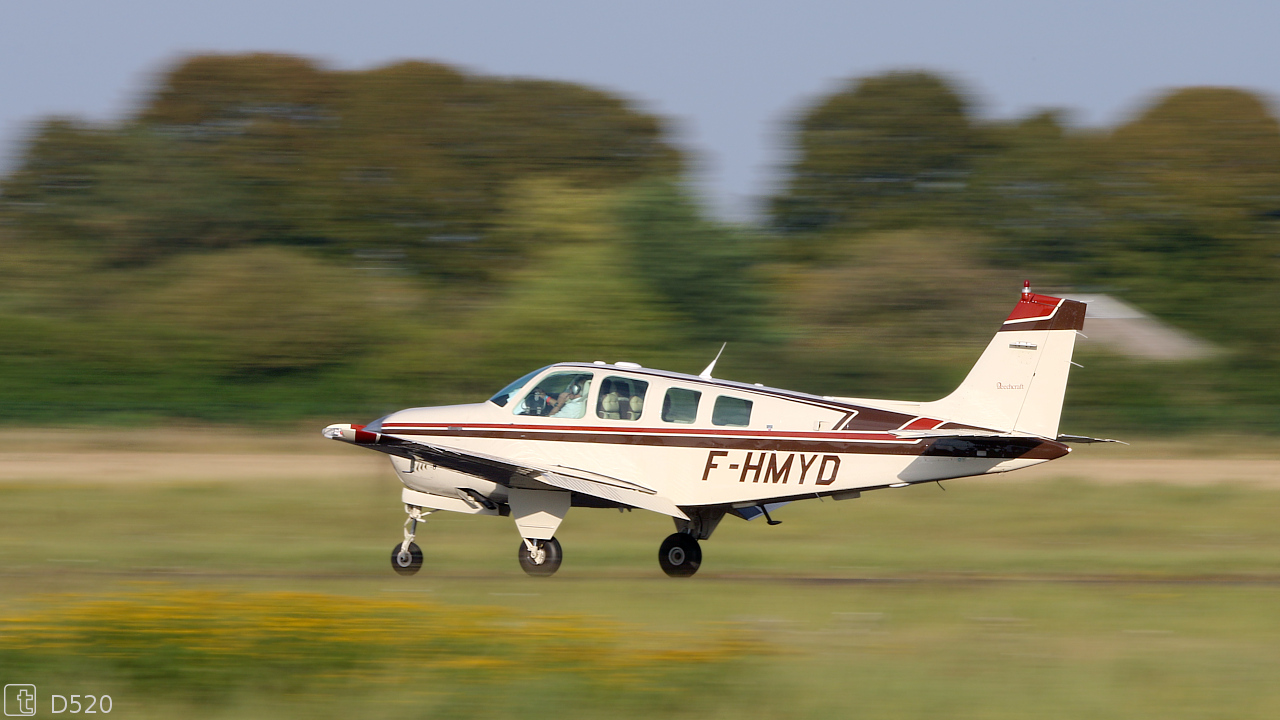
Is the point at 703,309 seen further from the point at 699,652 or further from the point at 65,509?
the point at 699,652

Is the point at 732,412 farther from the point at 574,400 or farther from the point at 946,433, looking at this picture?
the point at 946,433

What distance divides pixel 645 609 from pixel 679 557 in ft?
7.52

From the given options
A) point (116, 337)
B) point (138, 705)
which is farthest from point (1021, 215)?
point (138, 705)

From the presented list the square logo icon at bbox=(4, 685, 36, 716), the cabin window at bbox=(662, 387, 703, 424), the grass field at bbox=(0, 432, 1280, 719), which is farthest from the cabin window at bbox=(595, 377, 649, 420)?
the square logo icon at bbox=(4, 685, 36, 716)

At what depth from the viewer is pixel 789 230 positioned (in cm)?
4481

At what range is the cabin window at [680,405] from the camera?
12023mm

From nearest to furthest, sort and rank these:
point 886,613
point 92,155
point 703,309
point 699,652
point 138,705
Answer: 1. point 138,705
2. point 699,652
3. point 886,613
4. point 703,309
5. point 92,155

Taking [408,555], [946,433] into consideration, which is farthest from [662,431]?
[408,555]

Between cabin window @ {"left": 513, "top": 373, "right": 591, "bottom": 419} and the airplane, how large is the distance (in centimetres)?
1

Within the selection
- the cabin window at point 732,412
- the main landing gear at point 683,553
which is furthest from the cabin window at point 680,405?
the main landing gear at point 683,553

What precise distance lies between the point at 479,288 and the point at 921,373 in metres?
15.1

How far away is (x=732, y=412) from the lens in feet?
39.2

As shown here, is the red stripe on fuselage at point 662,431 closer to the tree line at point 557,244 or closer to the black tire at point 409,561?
the black tire at point 409,561

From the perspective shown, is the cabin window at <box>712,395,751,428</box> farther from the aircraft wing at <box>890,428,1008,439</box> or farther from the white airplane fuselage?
the aircraft wing at <box>890,428,1008,439</box>
